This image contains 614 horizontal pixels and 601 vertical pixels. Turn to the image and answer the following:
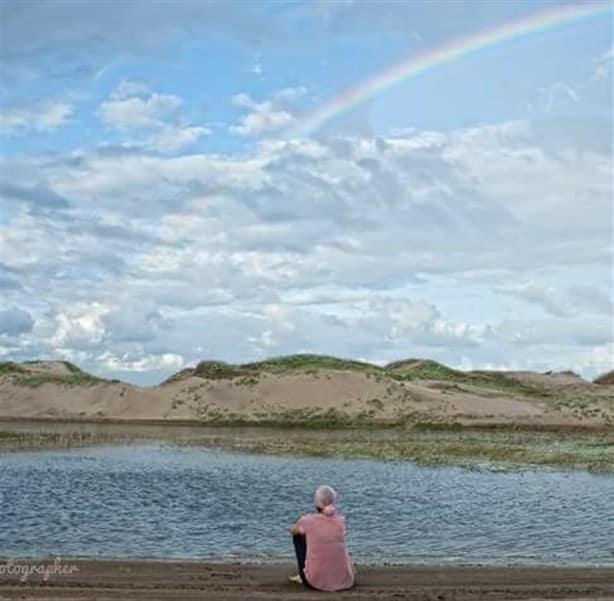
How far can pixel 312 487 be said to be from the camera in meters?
34.3

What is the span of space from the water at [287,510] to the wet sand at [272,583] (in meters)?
2.38

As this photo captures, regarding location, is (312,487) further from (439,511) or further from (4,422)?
(4,422)

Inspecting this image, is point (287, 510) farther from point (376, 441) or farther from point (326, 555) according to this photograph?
point (376, 441)

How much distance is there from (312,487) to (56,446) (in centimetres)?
2306

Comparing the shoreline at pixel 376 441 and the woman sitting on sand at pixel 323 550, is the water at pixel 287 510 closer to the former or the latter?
the shoreline at pixel 376 441

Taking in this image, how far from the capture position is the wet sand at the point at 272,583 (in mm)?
Answer: 15508

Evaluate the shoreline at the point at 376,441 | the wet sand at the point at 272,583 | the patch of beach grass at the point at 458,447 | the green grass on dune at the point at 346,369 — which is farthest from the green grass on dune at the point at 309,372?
the wet sand at the point at 272,583

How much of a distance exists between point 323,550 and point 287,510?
12948 mm

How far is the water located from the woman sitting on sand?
188 inches

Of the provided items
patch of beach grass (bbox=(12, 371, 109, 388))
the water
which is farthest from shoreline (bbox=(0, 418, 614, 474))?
patch of beach grass (bbox=(12, 371, 109, 388))

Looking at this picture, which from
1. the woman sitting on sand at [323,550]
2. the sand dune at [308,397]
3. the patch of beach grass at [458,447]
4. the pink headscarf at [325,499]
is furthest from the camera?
the sand dune at [308,397]

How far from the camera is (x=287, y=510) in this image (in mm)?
29062

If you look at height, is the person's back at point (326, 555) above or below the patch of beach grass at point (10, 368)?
below

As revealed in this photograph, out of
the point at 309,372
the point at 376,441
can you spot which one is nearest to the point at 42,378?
the point at 309,372
